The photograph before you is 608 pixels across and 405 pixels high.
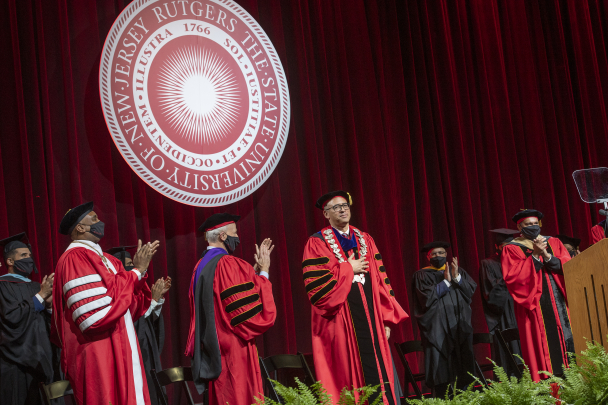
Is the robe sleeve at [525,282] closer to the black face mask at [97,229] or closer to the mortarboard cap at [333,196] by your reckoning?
the mortarboard cap at [333,196]

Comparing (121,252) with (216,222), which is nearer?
(216,222)

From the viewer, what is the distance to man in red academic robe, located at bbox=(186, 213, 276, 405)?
3957 mm

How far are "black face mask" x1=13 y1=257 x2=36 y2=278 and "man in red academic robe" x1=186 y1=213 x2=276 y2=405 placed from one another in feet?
4.02

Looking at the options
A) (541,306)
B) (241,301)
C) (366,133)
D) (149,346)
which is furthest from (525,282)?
(149,346)

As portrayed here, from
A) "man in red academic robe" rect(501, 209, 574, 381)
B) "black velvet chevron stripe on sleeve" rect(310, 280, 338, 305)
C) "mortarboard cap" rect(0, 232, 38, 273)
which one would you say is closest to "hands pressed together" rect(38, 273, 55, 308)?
"mortarboard cap" rect(0, 232, 38, 273)

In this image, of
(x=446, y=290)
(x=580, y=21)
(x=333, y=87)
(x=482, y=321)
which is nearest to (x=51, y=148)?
(x=333, y=87)

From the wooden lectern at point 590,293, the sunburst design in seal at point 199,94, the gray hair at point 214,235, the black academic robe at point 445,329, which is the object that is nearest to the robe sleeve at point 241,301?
the gray hair at point 214,235

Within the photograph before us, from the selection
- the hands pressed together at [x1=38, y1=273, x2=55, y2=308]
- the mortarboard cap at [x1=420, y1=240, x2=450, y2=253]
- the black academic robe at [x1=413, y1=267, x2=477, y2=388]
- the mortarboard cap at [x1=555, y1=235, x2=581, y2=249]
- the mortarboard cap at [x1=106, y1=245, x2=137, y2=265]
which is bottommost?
the black academic robe at [x1=413, y1=267, x2=477, y2=388]

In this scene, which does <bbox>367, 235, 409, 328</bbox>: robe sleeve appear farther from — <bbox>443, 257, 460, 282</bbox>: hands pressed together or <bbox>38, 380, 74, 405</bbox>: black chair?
<bbox>38, 380, 74, 405</bbox>: black chair

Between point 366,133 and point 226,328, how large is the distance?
3.28 metres

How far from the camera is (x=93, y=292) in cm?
349

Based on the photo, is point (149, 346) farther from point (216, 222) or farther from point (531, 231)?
point (531, 231)

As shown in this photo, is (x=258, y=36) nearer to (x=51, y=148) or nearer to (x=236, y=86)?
(x=236, y=86)

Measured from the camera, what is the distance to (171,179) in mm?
5207
